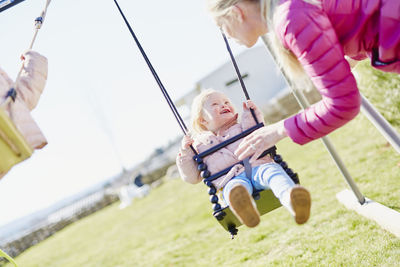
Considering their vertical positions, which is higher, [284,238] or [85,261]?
[284,238]

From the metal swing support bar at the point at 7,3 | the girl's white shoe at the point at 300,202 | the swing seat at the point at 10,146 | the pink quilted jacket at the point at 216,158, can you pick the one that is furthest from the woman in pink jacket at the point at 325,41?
the metal swing support bar at the point at 7,3

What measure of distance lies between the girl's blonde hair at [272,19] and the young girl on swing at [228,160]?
509mm

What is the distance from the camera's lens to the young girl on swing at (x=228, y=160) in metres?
1.45

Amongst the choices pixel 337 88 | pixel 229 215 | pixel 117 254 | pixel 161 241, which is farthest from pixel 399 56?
pixel 117 254

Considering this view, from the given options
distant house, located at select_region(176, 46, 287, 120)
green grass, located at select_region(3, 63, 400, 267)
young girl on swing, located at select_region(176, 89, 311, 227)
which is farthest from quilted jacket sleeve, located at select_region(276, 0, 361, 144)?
distant house, located at select_region(176, 46, 287, 120)

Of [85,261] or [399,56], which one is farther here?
[85,261]

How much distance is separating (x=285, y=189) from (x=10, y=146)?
113 centimetres

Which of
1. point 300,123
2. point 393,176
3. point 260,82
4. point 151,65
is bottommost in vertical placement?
point 260,82

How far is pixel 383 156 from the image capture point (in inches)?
177

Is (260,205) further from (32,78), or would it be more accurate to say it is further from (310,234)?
(310,234)

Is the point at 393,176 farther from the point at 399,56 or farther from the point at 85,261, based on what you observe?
the point at 85,261

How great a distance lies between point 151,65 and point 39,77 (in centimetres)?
69

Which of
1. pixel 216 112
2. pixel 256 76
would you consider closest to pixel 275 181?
pixel 216 112

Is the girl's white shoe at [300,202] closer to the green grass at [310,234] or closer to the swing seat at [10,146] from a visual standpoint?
the swing seat at [10,146]
